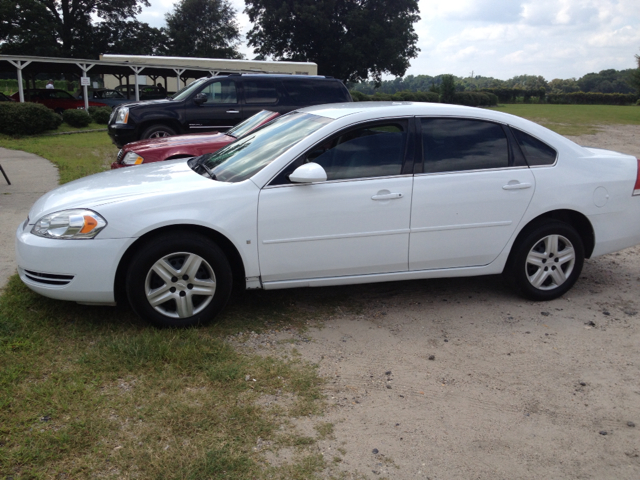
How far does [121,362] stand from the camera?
11.9 feet

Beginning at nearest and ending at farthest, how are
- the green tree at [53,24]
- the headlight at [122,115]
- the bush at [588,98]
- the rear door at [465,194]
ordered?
the rear door at [465,194]
the headlight at [122,115]
the green tree at [53,24]
the bush at [588,98]

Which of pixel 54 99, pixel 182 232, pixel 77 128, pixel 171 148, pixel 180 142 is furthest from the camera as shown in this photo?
pixel 54 99

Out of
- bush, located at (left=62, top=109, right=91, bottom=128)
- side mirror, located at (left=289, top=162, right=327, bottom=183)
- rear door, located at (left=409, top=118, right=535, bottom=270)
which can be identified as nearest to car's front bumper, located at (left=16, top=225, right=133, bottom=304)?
side mirror, located at (left=289, top=162, right=327, bottom=183)

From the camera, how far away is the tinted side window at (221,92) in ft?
38.2

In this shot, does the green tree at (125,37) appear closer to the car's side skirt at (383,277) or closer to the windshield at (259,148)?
the windshield at (259,148)

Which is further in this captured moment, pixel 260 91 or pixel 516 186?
pixel 260 91

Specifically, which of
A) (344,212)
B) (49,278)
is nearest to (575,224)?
(344,212)

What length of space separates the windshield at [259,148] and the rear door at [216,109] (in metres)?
6.67

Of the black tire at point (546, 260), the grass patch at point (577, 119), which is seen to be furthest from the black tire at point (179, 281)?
the grass patch at point (577, 119)

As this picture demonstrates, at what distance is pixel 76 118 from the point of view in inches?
836

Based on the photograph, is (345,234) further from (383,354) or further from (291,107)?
(291,107)

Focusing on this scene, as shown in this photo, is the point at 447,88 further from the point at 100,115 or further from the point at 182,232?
the point at 182,232

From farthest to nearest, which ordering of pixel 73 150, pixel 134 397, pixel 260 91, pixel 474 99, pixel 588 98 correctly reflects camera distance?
1. pixel 588 98
2. pixel 474 99
3. pixel 73 150
4. pixel 260 91
5. pixel 134 397

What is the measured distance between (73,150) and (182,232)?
12174 millimetres
